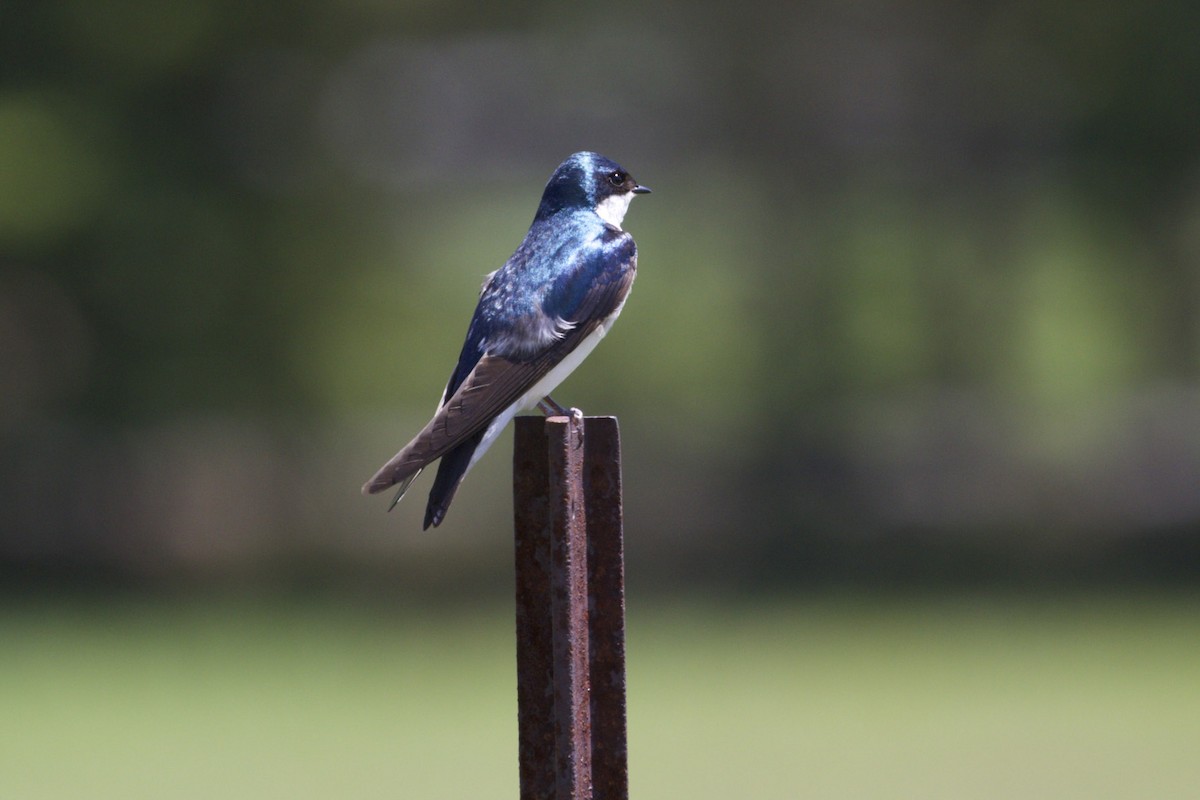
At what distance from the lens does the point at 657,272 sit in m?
18.0

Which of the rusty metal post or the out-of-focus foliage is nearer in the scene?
the rusty metal post

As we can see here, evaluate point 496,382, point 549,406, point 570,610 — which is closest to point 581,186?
point 549,406

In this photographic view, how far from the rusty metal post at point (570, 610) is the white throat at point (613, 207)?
1798mm

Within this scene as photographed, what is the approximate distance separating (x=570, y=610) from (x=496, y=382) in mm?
1005

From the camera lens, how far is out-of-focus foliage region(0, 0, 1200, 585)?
54.2 feet

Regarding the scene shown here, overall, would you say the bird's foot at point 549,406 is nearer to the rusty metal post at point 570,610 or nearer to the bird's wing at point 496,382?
the bird's wing at point 496,382

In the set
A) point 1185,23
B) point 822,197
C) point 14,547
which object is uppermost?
point 1185,23

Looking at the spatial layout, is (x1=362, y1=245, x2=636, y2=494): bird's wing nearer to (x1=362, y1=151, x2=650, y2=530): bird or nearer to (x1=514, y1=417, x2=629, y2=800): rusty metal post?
(x1=362, y1=151, x2=650, y2=530): bird

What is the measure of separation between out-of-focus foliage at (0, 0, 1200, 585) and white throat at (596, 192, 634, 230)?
12149mm

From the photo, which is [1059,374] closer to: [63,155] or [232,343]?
[232,343]

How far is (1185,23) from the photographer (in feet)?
53.2

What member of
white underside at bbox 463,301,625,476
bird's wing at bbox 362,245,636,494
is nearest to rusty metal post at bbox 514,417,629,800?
bird's wing at bbox 362,245,636,494

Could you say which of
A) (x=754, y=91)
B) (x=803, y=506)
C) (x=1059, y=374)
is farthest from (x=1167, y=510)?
(x=754, y=91)

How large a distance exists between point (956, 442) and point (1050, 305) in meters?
2.06
